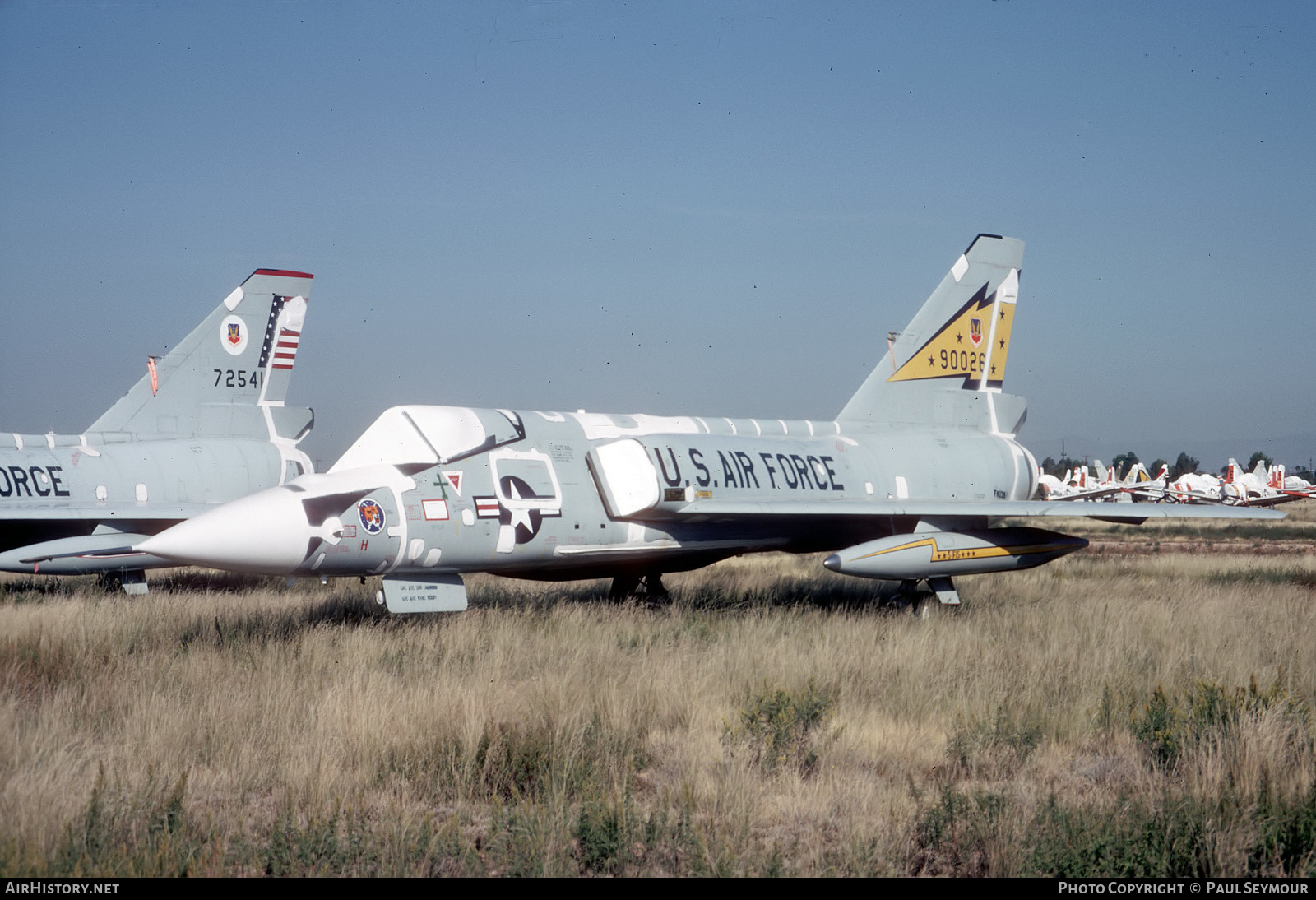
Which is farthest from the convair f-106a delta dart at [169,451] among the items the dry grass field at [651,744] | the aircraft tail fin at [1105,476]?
the aircraft tail fin at [1105,476]

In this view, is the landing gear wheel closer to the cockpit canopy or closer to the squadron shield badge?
the cockpit canopy

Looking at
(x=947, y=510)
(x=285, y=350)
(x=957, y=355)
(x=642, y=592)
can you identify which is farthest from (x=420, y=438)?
(x=285, y=350)

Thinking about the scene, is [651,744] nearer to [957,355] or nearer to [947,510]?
[947,510]

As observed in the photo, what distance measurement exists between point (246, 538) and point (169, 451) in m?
9.30

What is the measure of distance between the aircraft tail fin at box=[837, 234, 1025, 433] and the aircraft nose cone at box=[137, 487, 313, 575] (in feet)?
27.4

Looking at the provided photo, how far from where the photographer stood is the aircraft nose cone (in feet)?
29.9

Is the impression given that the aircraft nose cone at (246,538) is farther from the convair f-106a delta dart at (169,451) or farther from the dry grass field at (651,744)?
the convair f-106a delta dart at (169,451)

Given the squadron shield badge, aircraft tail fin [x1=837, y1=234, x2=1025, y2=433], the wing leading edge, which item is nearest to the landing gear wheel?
the wing leading edge

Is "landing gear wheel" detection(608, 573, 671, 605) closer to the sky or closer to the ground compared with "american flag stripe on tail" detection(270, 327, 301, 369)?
closer to the ground

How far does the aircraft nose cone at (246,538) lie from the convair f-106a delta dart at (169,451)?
6.45 metres

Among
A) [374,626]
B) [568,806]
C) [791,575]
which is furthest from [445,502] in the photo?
[791,575]
